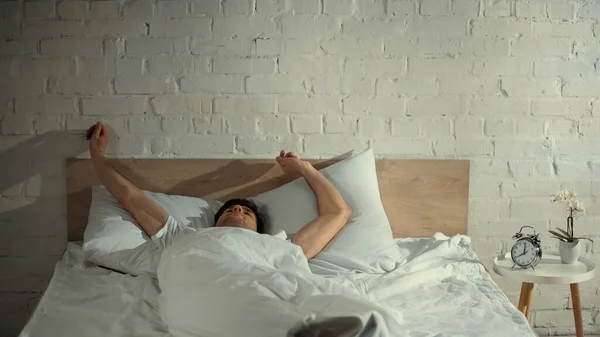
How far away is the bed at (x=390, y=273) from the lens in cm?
232

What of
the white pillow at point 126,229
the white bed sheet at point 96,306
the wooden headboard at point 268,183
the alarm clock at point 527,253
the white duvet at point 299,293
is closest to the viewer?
the white duvet at point 299,293

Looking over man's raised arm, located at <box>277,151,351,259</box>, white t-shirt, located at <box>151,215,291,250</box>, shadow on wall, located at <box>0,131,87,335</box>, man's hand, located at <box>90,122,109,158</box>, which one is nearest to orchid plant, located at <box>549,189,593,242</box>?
man's raised arm, located at <box>277,151,351,259</box>

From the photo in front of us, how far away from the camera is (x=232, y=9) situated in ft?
10.6

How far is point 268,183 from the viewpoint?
10.8ft

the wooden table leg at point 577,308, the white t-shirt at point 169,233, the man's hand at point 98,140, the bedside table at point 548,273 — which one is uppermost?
the man's hand at point 98,140

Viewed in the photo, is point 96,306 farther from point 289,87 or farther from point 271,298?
point 289,87

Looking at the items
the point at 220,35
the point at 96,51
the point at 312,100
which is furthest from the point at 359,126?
the point at 96,51

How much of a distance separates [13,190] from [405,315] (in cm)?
191

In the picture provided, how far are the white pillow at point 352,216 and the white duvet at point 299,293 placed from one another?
54mm

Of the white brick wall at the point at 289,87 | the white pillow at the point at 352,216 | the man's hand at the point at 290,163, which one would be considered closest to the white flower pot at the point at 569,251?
the white brick wall at the point at 289,87

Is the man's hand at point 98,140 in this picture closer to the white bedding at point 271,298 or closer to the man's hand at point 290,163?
the white bedding at point 271,298

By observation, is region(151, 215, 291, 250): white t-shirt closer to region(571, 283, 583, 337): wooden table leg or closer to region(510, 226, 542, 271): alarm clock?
region(510, 226, 542, 271): alarm clock

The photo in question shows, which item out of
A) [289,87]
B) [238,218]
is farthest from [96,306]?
[289,87]

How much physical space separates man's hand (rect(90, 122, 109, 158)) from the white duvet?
0.86m
